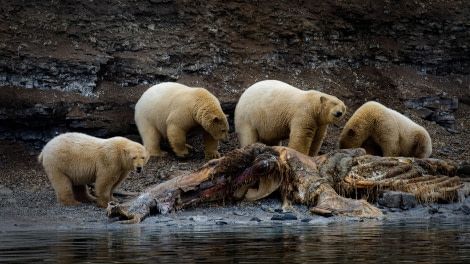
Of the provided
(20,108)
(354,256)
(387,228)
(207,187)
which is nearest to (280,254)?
(354,256)

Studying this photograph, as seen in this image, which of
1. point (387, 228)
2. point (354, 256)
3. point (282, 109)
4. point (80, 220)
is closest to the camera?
point (354, 256)

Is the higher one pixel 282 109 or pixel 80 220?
pixel 282 109

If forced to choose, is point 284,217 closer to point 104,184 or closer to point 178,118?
point 104,184

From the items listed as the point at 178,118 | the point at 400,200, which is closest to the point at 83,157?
the point at 178,118

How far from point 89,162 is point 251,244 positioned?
5.35 m

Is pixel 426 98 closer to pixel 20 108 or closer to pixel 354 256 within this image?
pixel 20 108

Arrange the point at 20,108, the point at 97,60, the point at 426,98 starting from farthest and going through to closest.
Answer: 1. the point at 426,98
2. the point at 97,60
3. the point at 20,108

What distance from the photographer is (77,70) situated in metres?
20.6

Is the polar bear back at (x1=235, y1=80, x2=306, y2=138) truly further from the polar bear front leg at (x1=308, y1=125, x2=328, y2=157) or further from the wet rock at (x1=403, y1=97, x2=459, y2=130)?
the wet rock at (x1=403, y1=97, x2=459, y2=130)

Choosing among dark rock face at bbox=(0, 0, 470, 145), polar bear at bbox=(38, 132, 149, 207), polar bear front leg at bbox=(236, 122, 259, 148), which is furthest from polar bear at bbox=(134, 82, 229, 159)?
polar bear at bbox=(38, 132, 149, 207)

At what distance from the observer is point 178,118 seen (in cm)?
1875

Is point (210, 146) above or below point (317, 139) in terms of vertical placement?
below

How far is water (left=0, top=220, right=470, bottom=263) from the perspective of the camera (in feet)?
29.5

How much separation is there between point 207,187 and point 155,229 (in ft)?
7.00
